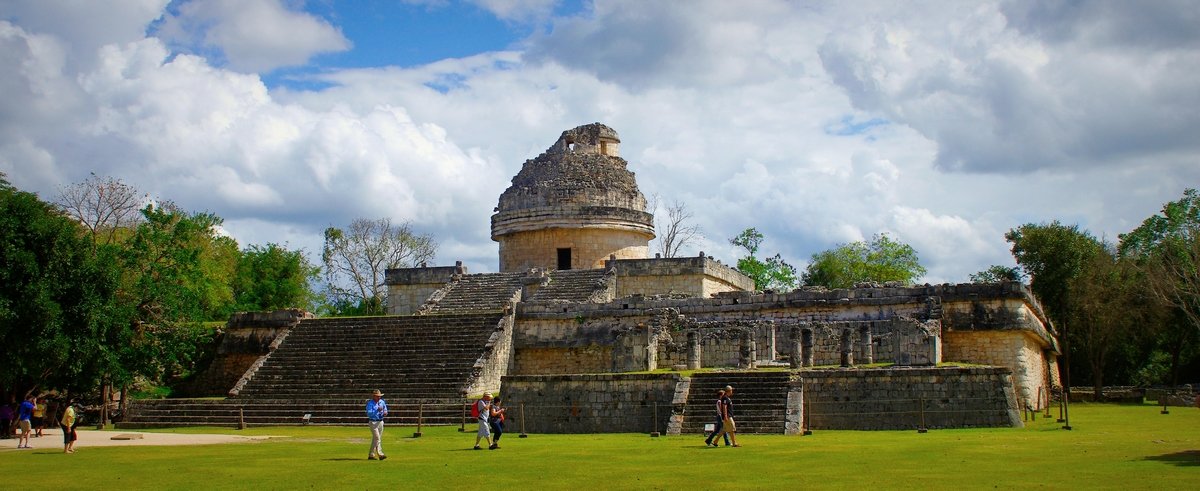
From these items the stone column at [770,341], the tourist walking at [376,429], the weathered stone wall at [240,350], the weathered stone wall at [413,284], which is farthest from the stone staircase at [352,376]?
the tourist walking at [376,429]

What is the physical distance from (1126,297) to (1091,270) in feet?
4.68

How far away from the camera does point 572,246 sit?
121 feet

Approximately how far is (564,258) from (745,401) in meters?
17.2

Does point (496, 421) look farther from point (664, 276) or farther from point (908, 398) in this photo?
point (664, 276)

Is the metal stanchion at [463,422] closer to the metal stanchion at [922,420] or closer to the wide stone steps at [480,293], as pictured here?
the metal stanchion at [922,420]

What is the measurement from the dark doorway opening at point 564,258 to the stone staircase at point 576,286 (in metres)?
2.24

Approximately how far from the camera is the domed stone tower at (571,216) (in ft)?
121

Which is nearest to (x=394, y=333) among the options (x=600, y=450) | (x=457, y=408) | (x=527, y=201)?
(x=457, y=408)

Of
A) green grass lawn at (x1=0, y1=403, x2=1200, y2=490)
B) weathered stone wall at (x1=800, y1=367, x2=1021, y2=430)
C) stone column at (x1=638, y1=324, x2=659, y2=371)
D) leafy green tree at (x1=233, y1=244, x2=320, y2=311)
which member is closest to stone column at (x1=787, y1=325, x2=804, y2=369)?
weathered stone wall at (x1=800, y1=367, x2=1021, y2=430)

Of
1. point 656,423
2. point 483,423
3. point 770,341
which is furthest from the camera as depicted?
point 770,341

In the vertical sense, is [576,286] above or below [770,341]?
above

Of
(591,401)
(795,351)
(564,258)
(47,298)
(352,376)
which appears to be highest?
(564,258)

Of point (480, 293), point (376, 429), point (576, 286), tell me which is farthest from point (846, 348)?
point (480, 293)

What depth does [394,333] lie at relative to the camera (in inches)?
1168
